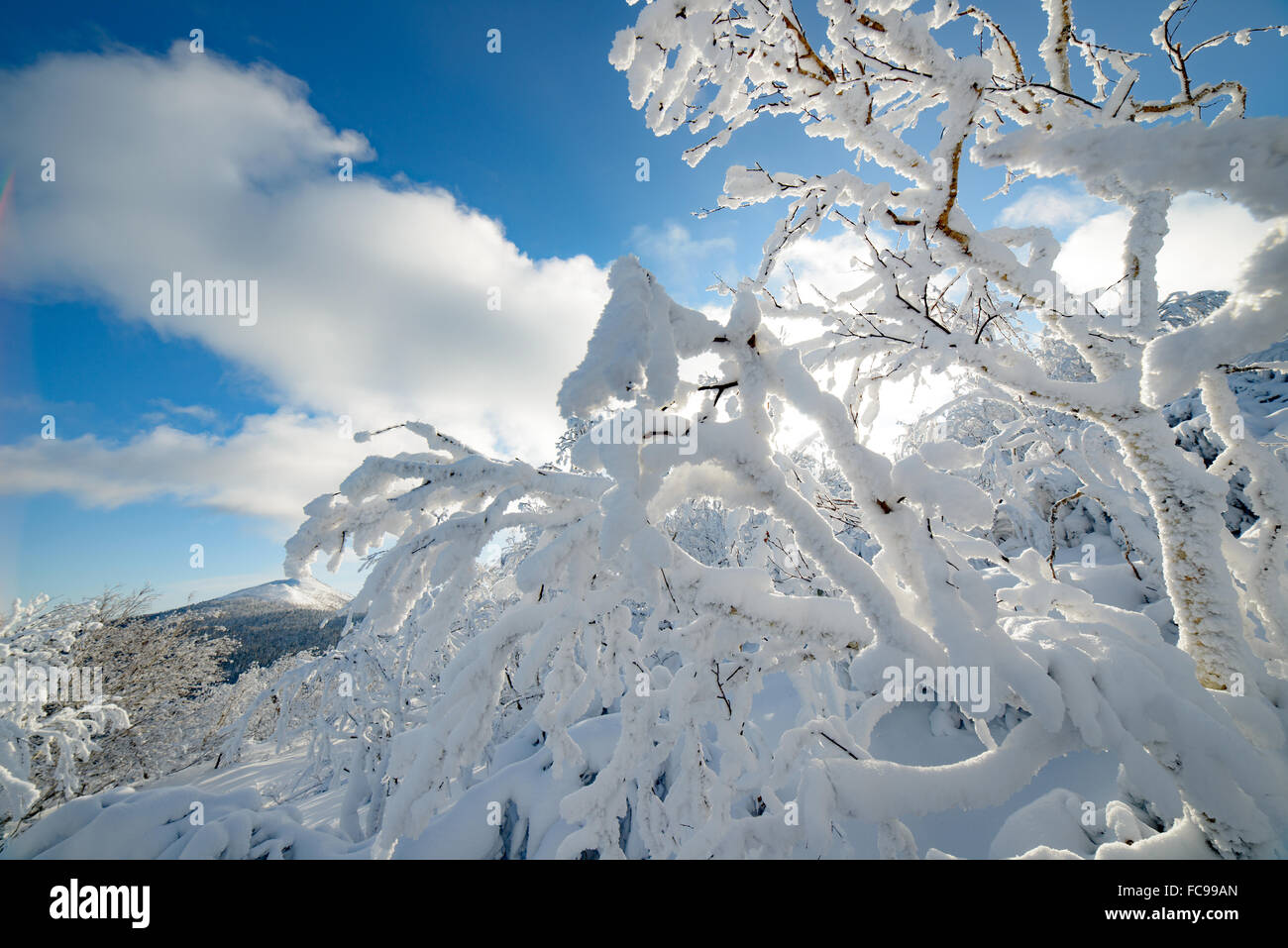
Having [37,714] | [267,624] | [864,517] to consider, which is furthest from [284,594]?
[864,517]

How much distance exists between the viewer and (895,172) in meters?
2.86

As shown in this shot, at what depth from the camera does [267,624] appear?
96.8 metres

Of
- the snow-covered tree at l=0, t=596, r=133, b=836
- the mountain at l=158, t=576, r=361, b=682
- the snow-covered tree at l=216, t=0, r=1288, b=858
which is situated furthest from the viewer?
the mountain at l=158, t=576, r=361, b=682

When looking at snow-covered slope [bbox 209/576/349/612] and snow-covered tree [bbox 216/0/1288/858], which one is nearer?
snow-covered tree [bbox 216/0/1288/858]

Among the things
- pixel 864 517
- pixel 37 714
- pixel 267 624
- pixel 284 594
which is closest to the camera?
pixel 864 517

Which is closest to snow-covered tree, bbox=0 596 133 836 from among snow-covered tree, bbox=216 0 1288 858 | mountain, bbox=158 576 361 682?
mountain, bbox=158 576 361 682

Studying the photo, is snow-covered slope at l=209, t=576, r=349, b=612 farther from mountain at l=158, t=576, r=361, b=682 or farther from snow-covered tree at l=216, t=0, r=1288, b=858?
snow-covered tree at l=216, t=0, r=1288, b=858

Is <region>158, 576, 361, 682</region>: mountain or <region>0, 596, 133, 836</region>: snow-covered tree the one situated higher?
<region>0, 596, 133, 836</region>: snow-covered tree

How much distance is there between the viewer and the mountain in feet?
96.3

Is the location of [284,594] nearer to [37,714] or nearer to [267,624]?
[267,624]

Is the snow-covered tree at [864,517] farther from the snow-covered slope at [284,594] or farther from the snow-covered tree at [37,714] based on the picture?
the snow-covered slope at [284,594]

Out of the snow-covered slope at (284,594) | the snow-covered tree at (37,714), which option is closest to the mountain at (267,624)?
the snow-covered slope at (284,594)
